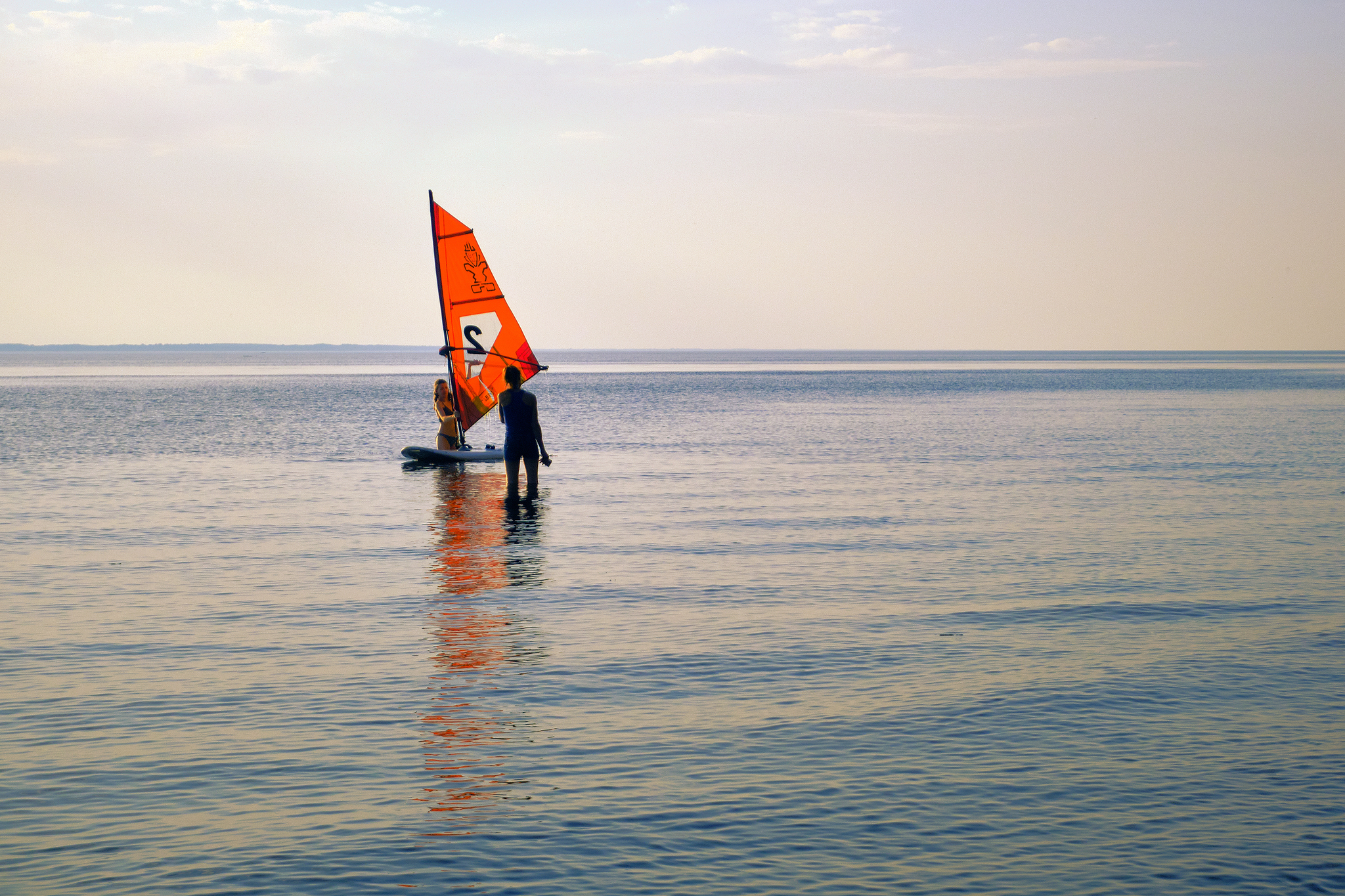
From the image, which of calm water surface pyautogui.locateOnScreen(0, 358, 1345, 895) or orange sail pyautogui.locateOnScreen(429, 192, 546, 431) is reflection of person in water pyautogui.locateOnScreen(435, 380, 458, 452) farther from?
calm water surface pyautogui.locateOnScreen(0, 358, 1345, 895)

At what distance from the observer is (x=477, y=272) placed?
3541 cm

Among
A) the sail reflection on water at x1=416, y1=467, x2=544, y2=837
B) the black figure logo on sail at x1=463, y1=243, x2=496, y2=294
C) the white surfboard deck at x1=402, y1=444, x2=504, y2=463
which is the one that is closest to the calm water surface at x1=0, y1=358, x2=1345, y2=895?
the sail reflection on water at x1=416, y1=467, x2=544, y2=837

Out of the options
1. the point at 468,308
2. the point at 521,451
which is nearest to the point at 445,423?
the point at 468,308

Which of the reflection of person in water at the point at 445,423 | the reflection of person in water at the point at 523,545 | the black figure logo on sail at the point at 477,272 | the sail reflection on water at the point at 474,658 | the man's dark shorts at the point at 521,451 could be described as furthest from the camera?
the black figure logo on sail at the point at 477,272

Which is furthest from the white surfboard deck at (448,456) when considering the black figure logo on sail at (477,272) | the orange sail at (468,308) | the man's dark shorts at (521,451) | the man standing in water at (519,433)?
the man's dark shorts at (521,451)

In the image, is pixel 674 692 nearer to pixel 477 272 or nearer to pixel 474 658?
pixel 474 658

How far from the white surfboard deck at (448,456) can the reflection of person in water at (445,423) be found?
3.29 ft

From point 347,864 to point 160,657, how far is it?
5666 millimetres

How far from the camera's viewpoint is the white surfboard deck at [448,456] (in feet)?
108

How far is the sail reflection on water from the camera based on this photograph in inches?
315

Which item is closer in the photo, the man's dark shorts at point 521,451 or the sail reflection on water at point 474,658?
the sail reflection on water at point 474,658

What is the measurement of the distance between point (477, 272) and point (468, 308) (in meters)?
1.11

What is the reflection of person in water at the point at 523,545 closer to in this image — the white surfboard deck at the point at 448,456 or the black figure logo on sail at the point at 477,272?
the white surfboard deck at the point at 448,456

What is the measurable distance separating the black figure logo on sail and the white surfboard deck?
17.2ft
